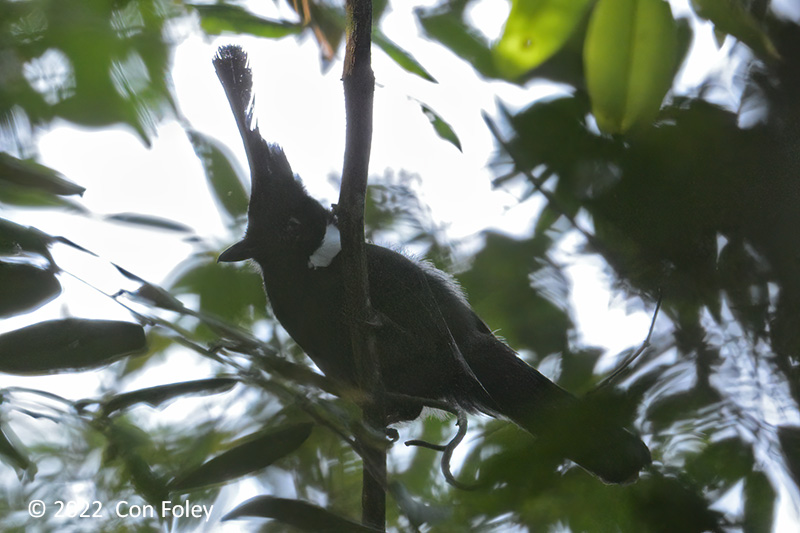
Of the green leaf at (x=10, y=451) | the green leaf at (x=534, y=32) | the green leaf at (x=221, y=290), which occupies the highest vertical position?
the green leaf at (x=534, y=32)

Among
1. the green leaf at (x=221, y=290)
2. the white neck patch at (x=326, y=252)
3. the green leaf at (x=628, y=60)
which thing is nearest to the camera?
the green leaf at (x=628, y=60)

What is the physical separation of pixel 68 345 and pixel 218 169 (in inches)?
20.3

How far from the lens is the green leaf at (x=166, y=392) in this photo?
0.89 meters

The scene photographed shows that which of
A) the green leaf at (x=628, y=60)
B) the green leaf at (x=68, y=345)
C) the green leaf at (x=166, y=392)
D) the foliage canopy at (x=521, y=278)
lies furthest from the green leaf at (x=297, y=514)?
the green leaf at (x=628, y=60)

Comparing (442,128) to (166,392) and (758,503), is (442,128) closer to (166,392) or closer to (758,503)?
(166,392)

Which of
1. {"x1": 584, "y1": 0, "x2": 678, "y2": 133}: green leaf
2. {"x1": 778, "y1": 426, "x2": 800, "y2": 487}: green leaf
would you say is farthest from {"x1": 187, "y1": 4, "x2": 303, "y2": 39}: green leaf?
{"x1": 778, "y1": 426, "x2": 800, "y2": 487}: green leaf

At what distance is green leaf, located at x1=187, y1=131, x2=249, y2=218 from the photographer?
4.31 ft

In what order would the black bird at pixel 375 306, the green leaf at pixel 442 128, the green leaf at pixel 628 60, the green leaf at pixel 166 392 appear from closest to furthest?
the green leaf at pixel 628 60
the green leaf at pixel 166 392
the green leaf at pixel 442 128
the black bird at pixel 375 306

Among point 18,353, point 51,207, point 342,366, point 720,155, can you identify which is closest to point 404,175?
point 342,366

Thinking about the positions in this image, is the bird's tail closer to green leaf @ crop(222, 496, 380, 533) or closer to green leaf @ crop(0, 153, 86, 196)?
green leaf @ crop(222, 496, 380, 533)

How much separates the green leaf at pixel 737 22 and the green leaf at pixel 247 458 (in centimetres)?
66

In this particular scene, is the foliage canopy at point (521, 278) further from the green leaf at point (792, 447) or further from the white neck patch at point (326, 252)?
the white neck patch at point (326, 252)

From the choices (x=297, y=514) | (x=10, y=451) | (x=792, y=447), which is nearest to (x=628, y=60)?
(x=792, y=447)

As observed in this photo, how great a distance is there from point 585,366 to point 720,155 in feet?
1.35
